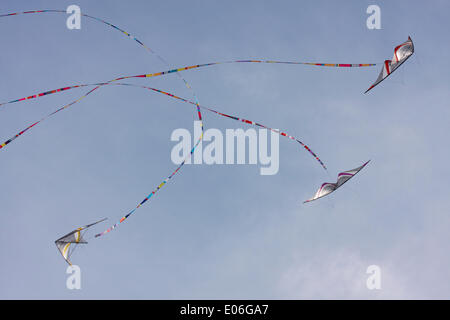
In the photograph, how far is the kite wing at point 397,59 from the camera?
696 inches

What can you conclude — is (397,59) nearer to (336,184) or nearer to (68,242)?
(336,184)

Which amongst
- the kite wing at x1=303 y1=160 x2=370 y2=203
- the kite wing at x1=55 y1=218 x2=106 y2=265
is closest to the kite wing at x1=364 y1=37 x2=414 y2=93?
the kite wing at x1=303 y1=160 x2=370 y2=203

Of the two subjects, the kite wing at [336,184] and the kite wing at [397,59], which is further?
the kite wing at [336,184]

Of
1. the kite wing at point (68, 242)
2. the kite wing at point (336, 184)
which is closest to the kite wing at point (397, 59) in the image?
the kite wing at point (336, 184)

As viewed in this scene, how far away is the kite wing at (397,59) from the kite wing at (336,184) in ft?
11.8

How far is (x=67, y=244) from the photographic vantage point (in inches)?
748

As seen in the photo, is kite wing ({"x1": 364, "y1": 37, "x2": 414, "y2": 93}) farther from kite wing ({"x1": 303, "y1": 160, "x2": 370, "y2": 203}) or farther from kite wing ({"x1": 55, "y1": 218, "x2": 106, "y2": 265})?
kite wing ({"x1": 55, "y1": 218, "x2": 106, "y2": 265})

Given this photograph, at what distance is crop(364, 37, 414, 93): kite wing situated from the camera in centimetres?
1767

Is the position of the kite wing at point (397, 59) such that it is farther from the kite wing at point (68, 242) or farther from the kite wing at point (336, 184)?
the kite wing at point (68, 242)

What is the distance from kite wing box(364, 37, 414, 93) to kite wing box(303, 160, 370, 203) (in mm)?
3601

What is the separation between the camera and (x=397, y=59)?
1794cm

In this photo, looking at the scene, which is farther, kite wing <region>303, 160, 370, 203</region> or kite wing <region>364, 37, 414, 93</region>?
kite wing <region>303, 160, 370, 203</region>

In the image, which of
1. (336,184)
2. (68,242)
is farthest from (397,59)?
(68,242)
